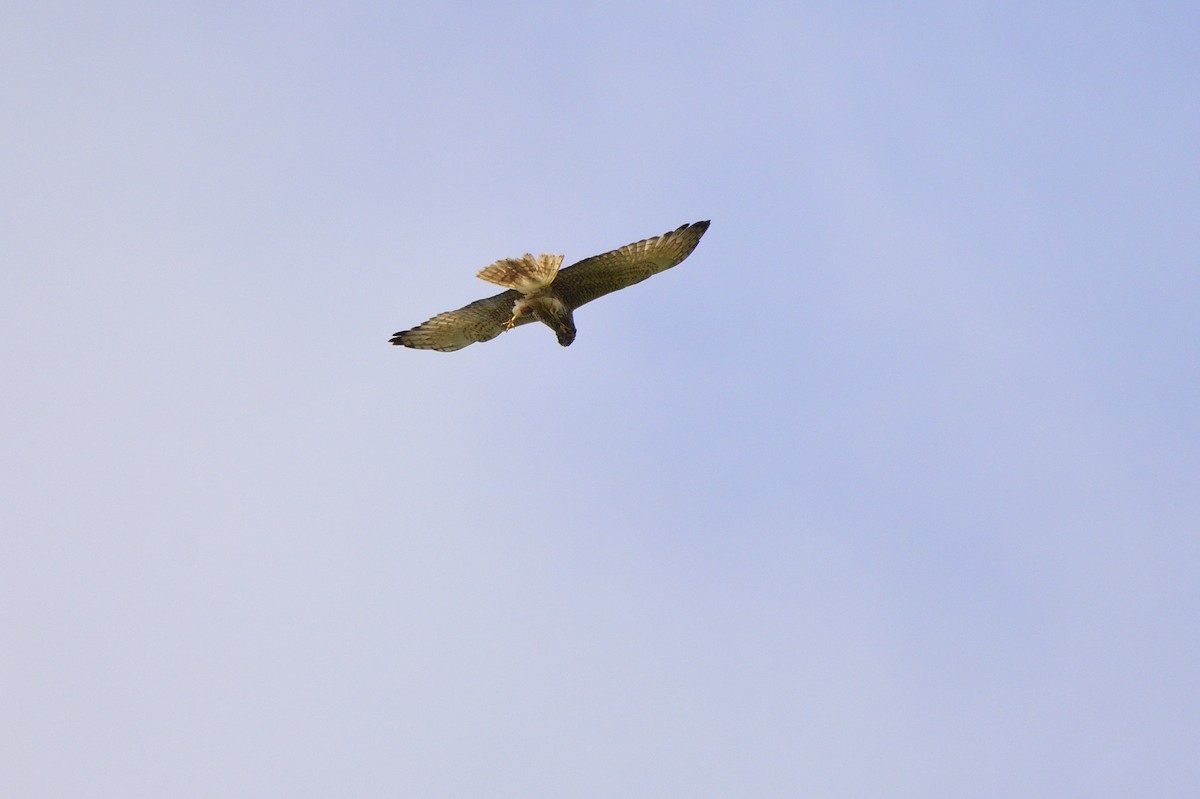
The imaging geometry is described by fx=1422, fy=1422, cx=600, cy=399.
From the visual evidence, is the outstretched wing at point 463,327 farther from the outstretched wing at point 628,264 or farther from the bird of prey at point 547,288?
the outstretched wing at point 628,264

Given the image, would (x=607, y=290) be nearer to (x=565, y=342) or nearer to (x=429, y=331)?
(x=565, y=342)

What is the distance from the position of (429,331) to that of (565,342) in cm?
178

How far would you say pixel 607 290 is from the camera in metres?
16.9

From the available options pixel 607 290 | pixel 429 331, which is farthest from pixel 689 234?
pixel 429 331

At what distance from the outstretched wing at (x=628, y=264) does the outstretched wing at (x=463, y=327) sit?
0.74 metres

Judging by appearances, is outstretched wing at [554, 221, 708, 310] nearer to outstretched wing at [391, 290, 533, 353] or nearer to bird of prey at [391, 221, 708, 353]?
bird of prey at [391, 221, 708, 353]

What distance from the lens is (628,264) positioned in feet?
53.8

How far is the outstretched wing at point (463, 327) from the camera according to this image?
17047 mm

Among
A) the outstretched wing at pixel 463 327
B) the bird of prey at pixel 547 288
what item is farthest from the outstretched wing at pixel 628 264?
the outstretched wing at pixel 463 327

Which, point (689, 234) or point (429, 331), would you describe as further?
point (429, 331)

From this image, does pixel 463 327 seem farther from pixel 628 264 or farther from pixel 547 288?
pixel 628 264

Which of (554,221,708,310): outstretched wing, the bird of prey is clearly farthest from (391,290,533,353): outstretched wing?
(554,221,708,310): outstretched wing

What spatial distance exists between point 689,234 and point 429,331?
345 centimetres

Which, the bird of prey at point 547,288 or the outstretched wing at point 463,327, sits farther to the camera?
the outstretched wing at point 463,327
